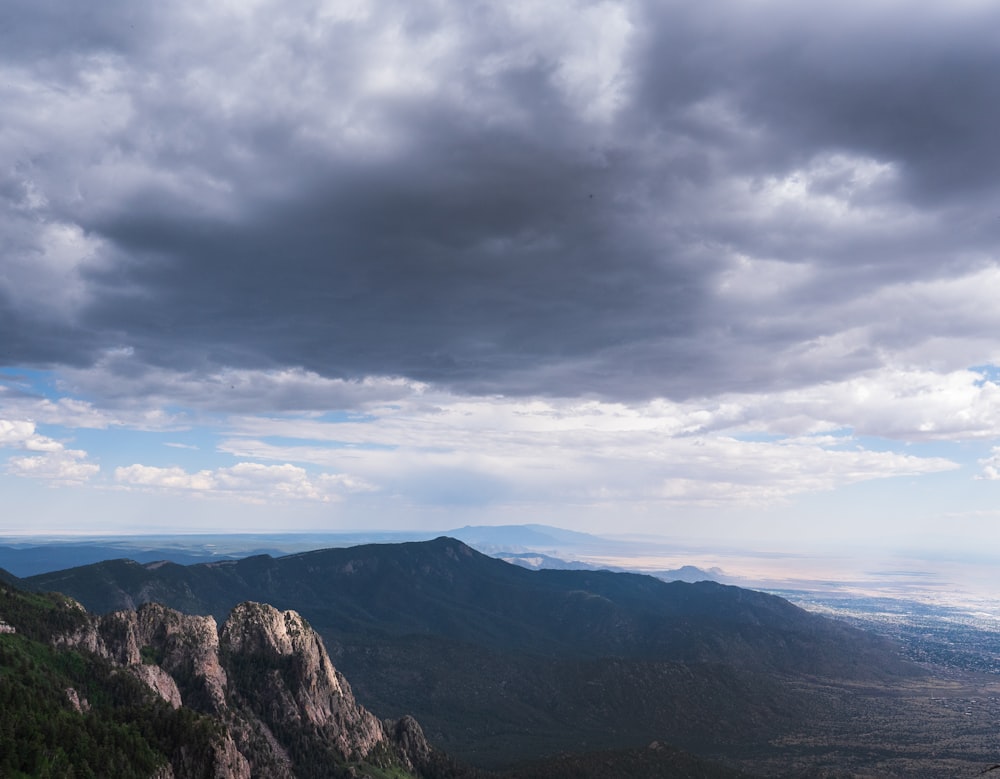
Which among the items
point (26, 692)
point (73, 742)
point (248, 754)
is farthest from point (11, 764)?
point (248, 754)

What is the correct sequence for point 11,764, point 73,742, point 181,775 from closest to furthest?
point 11,764
point 73,742
point 181,775

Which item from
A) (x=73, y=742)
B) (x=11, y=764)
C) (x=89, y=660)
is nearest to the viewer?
(x=11, y=764)

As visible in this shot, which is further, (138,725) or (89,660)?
(89,660)

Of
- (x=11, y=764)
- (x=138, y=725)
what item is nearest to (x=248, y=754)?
(x=138, y=725)

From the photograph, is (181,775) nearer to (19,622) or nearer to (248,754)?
(248,754)

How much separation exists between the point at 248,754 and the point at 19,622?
6826cm

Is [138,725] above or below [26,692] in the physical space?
below

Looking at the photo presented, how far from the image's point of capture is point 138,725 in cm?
16212

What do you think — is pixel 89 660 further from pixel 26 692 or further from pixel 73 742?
pixel 73 742

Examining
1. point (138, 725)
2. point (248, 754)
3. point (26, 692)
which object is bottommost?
point (248, 754)

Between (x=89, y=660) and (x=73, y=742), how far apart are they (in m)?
53.1

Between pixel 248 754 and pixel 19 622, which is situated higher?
pixel 19 622

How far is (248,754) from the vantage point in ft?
649

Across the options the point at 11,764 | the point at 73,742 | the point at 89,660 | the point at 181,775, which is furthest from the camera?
the point at 89,660
